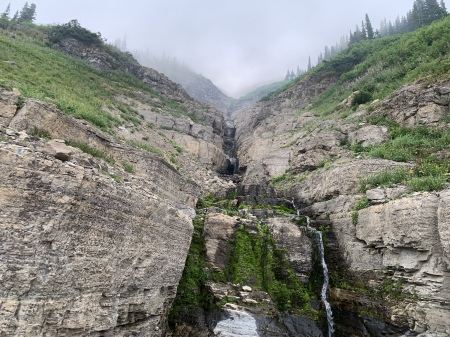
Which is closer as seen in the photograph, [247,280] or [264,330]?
[264,330]

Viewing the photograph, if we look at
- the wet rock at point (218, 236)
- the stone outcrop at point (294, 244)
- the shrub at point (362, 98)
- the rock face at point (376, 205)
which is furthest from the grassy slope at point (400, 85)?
the wet rock at point (218, 236)

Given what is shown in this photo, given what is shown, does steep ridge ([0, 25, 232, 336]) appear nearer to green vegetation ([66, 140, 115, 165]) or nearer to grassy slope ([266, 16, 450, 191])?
green vegetation ([66, 140, 115, 165])

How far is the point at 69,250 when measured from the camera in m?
6.91

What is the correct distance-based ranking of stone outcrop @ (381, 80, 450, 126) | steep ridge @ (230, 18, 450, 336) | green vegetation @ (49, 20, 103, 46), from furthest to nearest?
green vegetation @ (49, 20, 103, 46)
stone outcrop @ (381, 80, 450, 126)
steep ridge @ (230, 18, 450, 336)

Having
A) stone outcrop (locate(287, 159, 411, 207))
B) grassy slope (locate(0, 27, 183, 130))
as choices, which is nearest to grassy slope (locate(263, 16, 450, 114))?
stone outcrop (locate(287, 159, 411, 207))

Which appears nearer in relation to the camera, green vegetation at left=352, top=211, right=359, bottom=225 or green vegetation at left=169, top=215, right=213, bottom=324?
green vegetation at left=169, top=215, right=213, bottom=324

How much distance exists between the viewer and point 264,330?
11742mm

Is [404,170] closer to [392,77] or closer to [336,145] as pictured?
[336,145]

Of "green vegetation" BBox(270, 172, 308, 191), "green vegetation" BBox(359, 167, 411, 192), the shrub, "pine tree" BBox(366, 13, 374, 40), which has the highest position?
"pine tree" BBox(366, 13, 374, 40)

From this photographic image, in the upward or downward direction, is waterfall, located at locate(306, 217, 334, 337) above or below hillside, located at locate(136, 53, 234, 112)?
below

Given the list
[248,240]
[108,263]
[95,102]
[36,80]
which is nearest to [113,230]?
[108,263]

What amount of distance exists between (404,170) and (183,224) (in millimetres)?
11654

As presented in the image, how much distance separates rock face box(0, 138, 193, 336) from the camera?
6062 millimetres

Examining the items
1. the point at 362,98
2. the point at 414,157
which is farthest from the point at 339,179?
the point at 362,98
